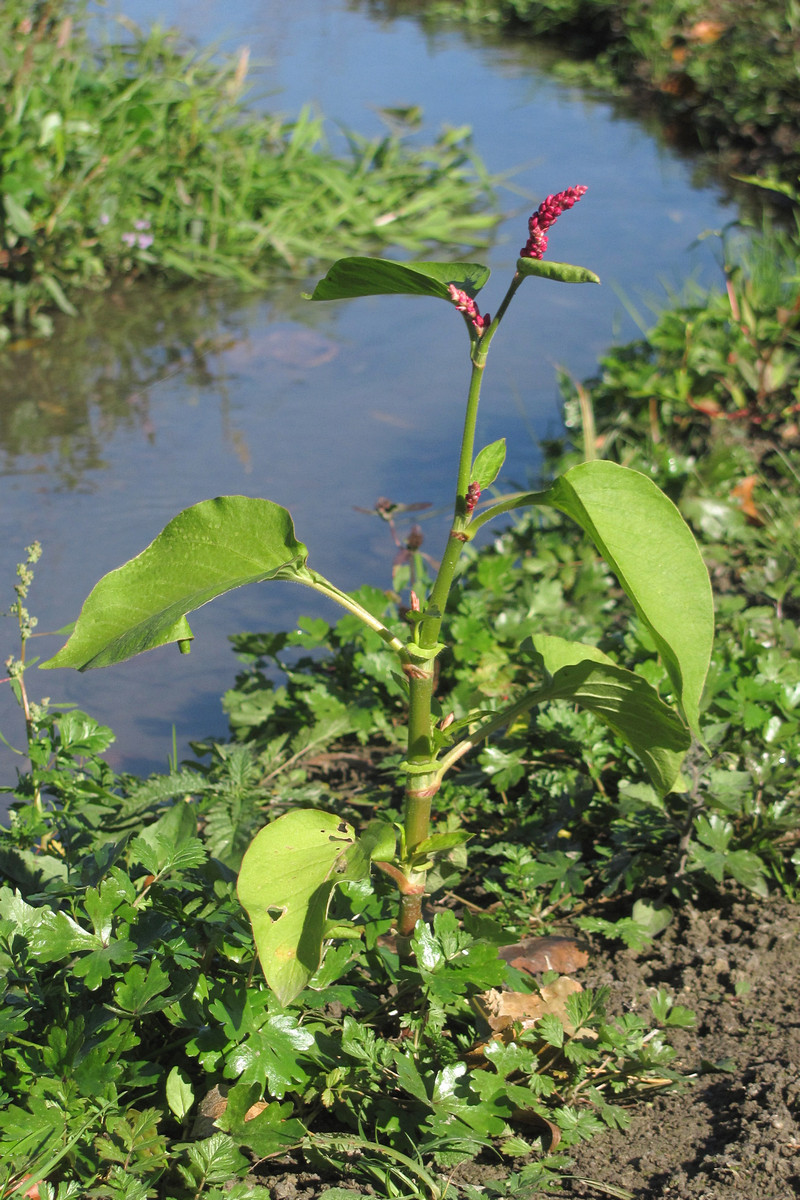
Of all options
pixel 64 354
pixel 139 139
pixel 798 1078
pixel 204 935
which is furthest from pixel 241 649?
pixel 139 139

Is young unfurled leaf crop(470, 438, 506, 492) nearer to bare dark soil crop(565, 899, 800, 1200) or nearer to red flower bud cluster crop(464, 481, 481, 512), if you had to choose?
red flower bud cluster crop(464, 481, 481, 512)

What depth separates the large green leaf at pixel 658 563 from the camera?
986mm

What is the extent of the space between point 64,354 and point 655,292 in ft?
7.91

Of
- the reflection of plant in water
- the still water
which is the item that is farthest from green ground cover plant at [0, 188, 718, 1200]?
the reflection of plant in water

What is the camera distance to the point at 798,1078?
129cm

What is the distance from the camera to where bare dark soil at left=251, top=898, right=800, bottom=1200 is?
1169 mm

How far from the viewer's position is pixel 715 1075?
135cm

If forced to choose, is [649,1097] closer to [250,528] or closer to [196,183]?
[250,528]

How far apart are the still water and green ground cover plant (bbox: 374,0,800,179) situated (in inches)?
35.9

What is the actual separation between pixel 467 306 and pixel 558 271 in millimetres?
142

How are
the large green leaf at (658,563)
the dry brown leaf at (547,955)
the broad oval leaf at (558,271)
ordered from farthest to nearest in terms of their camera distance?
the dry brown leaf at (547,955)
the large green leaf at (658,563)
the broad oval leaf at (558,271)

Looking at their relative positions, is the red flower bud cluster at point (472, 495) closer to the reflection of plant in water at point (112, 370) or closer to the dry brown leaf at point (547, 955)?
the dry brown leaf at point (547, 955)

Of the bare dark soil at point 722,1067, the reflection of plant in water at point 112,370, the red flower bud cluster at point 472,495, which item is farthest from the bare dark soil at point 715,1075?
the reflection of plant in water at point 112,370

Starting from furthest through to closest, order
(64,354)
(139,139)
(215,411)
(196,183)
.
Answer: (196,183)
(139,139)
(64,354)
(215,411)
